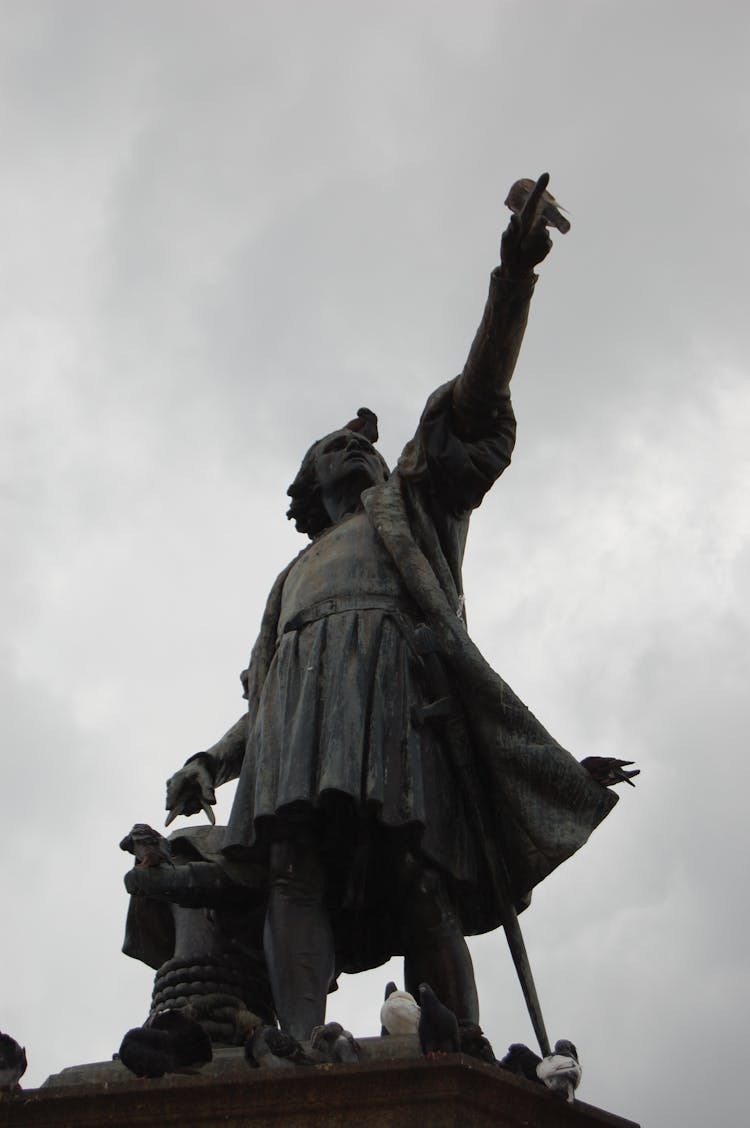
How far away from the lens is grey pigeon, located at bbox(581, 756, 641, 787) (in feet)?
23.5

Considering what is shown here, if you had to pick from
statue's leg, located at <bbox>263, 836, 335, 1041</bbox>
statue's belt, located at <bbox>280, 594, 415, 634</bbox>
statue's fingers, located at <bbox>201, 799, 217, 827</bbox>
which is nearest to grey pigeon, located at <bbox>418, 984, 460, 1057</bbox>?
statue's leg, located at <bbox>263, 836, 335, 1041</bbox>

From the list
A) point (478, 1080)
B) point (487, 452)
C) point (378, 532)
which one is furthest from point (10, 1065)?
point (487, 452)

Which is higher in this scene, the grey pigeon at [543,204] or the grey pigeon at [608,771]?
the grey pigeon at [543,204]

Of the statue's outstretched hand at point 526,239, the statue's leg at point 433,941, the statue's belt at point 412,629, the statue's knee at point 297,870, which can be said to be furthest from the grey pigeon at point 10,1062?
the statue's outstretched hand at point 526,239

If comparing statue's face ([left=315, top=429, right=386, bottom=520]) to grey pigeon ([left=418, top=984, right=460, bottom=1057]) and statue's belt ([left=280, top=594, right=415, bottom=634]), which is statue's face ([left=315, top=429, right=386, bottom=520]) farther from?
grey pigeon ([left=418, top=984, right=460, bottom=1057])

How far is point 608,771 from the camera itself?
283 inches

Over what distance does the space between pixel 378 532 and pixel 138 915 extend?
217 cm

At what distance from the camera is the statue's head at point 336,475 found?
8.66m

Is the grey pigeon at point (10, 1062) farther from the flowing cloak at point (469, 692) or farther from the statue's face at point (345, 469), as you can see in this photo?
the statue's face at point (345, 469)

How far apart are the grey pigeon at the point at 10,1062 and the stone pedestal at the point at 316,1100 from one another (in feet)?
0.34

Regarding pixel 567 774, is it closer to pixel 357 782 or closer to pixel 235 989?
pixel 357 782

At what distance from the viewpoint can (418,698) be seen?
7305 mm

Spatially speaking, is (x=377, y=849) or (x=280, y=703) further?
(x=280, y=703)

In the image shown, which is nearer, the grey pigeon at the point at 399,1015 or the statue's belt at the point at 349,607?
the grey pigeon at the point at 399,1015
